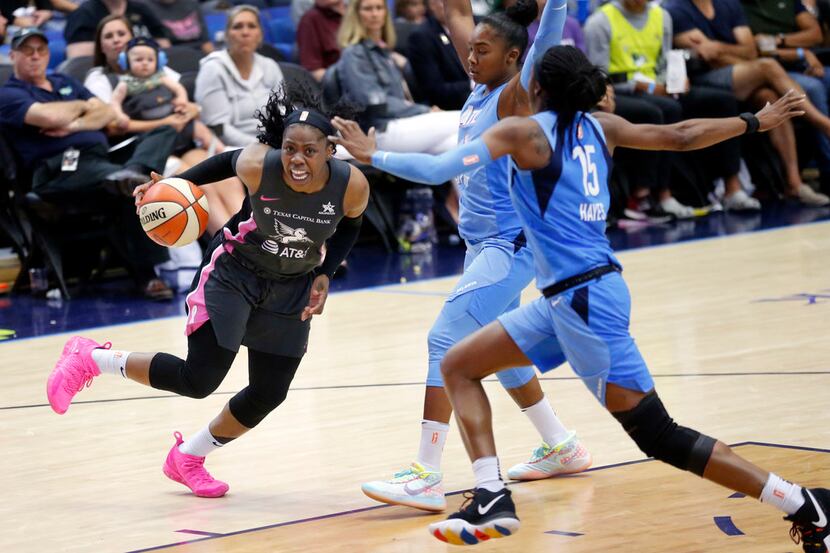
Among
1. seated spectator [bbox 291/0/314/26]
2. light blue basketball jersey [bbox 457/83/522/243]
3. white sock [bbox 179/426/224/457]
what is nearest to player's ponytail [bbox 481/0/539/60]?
light blue basketball jersey [bbox 457/83/522/243]

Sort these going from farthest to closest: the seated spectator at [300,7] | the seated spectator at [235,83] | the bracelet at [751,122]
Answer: the seated spectator at [300,7], the seated spectator at [235,83], the bracelet at [751,122]

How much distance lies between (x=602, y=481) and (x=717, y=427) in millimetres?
816

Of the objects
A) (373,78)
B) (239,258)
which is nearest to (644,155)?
(373,78)

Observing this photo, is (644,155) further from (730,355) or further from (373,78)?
(730,355)

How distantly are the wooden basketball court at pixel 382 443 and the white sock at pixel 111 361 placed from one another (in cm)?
44

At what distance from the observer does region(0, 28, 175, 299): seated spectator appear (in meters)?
9.27

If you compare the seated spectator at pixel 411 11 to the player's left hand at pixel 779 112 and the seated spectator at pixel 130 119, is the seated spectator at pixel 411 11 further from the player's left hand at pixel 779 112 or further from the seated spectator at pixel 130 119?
the player's left hand at pixel 779 112

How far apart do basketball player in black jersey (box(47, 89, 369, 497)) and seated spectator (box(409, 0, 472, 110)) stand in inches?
239

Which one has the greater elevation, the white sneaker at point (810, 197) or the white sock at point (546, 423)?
the white sock at point (546, 423)

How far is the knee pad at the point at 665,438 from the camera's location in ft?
13.5

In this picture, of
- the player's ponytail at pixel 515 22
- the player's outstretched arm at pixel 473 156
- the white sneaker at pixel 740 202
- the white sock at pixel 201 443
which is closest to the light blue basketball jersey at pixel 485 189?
the player's ponytail at pixel 515 22

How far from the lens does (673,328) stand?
7.75 metres

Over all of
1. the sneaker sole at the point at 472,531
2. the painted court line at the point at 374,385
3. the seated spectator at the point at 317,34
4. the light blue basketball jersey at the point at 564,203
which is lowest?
the painted court line at the point at 374,385

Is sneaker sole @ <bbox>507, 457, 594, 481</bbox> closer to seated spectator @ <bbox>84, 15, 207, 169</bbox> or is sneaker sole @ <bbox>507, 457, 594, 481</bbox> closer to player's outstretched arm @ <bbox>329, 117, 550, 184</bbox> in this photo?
player's outstretched arm @ <bbox>329, 117, 550, 184</bbox>
